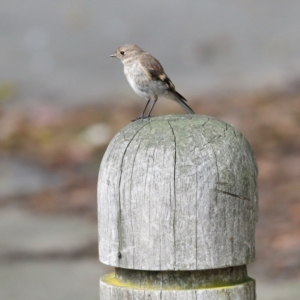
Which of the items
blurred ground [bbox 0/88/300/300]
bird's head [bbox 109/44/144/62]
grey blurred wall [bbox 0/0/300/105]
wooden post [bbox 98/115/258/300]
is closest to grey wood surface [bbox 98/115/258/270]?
wooden post [bbox 98/115/258/300]

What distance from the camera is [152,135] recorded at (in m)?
2.61

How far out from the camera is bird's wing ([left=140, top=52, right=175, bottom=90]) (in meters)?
5.36

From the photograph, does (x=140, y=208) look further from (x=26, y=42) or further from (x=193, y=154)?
(x=26, y=42)

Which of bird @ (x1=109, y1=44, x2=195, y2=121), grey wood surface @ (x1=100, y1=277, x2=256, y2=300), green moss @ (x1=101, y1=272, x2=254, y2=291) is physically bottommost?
grey wood surface @ (x1=100, y1=277, x2=256, y2=300)

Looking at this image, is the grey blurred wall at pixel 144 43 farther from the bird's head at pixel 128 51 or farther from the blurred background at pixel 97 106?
the bird's head at pixel 128 51

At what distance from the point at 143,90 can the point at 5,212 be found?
2.66 metres

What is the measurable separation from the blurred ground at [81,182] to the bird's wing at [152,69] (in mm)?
1668

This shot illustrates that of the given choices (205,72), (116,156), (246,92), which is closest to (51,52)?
(205,72)

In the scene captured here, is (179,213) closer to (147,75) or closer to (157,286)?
(157,286)

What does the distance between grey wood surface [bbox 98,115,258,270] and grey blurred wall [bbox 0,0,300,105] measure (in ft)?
27.2

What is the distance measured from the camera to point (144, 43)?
40.6 feet

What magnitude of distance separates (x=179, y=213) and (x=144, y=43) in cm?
1009

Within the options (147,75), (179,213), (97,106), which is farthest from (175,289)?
(97,106)

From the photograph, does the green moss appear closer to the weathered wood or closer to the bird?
the weathered wood
